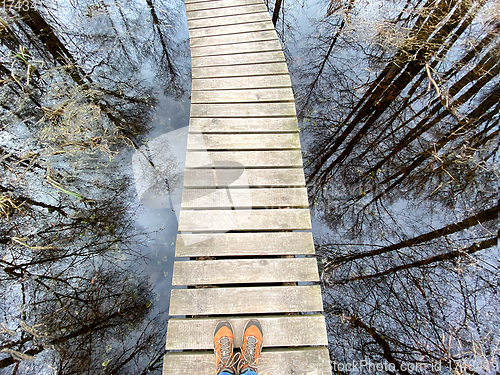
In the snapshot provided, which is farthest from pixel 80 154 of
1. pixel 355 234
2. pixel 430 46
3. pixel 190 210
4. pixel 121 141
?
pixel 430 46

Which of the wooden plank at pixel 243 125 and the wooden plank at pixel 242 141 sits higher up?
the wooden plank at pixel 243 125

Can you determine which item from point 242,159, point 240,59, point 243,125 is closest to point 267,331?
point 242,159

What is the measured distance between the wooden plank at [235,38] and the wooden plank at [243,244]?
2794 mm

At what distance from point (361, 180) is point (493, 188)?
1.24 metres

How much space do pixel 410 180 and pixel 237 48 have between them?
2.80m

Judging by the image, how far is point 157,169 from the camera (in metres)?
2.74

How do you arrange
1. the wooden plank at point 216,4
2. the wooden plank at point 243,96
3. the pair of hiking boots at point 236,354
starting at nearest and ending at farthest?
1. the pair of hiking boots at point 236,354
2. the wooden plank at point 243,96
3. the wooden plank at point 216,4

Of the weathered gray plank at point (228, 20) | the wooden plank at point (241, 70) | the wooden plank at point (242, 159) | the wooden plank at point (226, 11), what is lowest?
the wooden plank at point (242, 159)

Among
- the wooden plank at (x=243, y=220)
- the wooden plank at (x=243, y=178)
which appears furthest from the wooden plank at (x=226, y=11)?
the wooden plank at (x=243, y=220)

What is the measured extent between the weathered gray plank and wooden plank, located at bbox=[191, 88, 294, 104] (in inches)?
57.6

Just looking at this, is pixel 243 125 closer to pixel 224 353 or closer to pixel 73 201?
pixel 73 201

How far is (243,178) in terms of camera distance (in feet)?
7.63

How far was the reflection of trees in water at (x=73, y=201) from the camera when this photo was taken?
1945mm

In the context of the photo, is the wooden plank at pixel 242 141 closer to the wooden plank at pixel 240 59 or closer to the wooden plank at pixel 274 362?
the wooden plank at pixel 240 59
